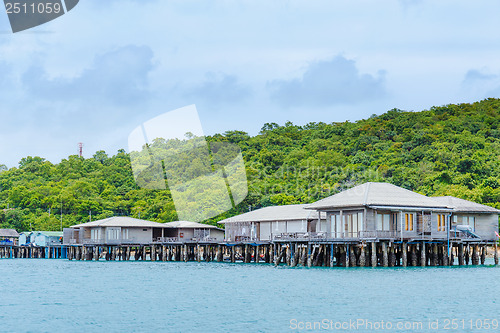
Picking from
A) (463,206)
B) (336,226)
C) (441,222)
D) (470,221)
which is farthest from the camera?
(470,221)

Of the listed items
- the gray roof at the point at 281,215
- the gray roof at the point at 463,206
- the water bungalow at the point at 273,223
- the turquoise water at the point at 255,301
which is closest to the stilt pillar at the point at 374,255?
the turquoise water at the point at 255,301

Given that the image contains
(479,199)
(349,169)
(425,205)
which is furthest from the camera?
(349,169)

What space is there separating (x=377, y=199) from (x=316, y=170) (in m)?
47.2

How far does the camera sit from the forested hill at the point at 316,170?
259ft

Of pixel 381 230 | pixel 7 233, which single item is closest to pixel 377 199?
pixel 381 230

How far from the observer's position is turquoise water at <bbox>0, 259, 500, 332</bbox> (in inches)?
926

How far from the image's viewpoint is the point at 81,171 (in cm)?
12069

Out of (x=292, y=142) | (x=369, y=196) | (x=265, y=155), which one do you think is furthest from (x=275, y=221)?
(x=292, y=142)

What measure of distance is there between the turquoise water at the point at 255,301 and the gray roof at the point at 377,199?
4.34m

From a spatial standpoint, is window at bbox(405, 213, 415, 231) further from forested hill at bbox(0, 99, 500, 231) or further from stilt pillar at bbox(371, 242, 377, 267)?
forested hill at bbox(0, 99, 500, 231)

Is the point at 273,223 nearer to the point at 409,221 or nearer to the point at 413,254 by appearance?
the point at 409,221

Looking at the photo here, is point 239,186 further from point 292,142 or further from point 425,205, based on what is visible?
point 425,205

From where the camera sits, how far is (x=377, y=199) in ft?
143

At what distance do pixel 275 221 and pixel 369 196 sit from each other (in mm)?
14780
